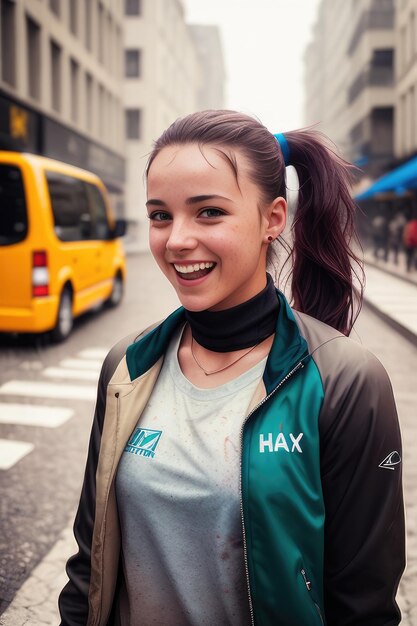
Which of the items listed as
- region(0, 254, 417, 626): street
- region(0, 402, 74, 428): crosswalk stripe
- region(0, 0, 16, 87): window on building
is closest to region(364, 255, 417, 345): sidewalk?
region(0, 254, 417, 626): street

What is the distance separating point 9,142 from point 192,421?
68.5 ft

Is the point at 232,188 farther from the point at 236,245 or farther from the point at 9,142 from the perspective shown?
the point at 9,142

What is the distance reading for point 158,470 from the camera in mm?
1642

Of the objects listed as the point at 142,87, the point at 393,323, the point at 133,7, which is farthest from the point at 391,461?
the point at 133,7

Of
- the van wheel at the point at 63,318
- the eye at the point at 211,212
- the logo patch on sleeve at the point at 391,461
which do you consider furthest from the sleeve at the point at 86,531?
the van wheel at the point at 63,318

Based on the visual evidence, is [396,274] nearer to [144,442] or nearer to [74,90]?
[74,90]

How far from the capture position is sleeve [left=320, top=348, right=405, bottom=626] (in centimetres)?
151

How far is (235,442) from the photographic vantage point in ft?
5.20

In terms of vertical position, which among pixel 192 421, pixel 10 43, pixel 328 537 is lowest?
pixel 328 537

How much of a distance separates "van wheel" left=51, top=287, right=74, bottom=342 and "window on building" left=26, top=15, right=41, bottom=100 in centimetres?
1703

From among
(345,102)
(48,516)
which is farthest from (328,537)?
(345,102)

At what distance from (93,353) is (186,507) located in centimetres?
722

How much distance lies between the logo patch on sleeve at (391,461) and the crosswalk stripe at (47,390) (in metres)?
5.31

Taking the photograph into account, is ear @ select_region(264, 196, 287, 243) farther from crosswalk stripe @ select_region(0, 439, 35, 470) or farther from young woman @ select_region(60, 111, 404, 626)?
crosswalk stripe @ select_region(0, 439, 35, 470)
